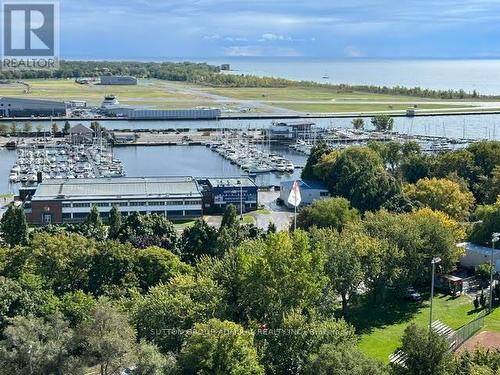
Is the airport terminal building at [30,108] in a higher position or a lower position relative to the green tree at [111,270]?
higher

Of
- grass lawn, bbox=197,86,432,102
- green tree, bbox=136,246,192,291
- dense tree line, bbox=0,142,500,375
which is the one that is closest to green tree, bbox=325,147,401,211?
dense tree line, bbox=0,142,500,375

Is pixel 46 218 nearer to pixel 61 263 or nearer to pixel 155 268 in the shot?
pixel 61 263

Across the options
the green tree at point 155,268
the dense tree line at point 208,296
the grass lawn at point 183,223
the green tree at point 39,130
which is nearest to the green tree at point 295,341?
the dense tree line at point 208,296

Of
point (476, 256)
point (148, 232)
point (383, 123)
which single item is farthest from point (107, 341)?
point (383, 123)

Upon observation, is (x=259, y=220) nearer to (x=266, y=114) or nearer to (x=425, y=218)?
(x=425, y=218)

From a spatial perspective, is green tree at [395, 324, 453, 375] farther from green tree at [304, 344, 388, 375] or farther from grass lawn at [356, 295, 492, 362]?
grass lawn at [356, 295, 492, 362]

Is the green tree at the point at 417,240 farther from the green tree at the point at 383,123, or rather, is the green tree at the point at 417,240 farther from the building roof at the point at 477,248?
the green tree at the point at 383,123
